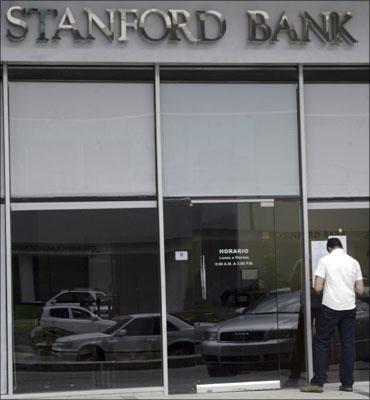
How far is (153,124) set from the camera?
906 centimetres

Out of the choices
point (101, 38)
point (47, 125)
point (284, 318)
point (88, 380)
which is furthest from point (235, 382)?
point (101, 38)

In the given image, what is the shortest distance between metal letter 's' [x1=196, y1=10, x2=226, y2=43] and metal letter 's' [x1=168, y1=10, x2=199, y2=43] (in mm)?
112

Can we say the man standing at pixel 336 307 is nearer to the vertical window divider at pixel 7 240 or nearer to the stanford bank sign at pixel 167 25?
the stanford bank sign at pixel 167 25

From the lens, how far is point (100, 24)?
8.67 metres

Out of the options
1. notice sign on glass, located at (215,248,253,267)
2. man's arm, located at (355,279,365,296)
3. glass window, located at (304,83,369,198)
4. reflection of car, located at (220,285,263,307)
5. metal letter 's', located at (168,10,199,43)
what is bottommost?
reflection of car, located at (220,285,263,307)

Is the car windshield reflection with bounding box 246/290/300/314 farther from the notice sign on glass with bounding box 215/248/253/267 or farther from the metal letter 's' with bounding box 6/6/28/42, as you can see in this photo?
the metal letter 's' with bounding box 6/6/28/42

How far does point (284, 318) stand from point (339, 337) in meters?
0.70

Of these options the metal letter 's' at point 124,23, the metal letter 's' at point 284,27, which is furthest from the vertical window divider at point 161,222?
the metal letter 's' at point 284,27

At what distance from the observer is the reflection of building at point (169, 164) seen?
28.6ft

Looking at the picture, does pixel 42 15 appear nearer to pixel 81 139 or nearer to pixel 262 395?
pixel 81 139

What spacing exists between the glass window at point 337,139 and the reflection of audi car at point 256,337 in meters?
1.46

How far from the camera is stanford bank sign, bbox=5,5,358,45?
28.3ft

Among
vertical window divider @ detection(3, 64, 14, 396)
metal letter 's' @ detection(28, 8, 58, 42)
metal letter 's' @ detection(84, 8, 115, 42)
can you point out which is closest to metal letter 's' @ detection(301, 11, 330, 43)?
metal letter 's' @ detection(84, 8, 115, 42)

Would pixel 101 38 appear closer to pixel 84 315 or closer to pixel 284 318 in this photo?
pixel 84 315
